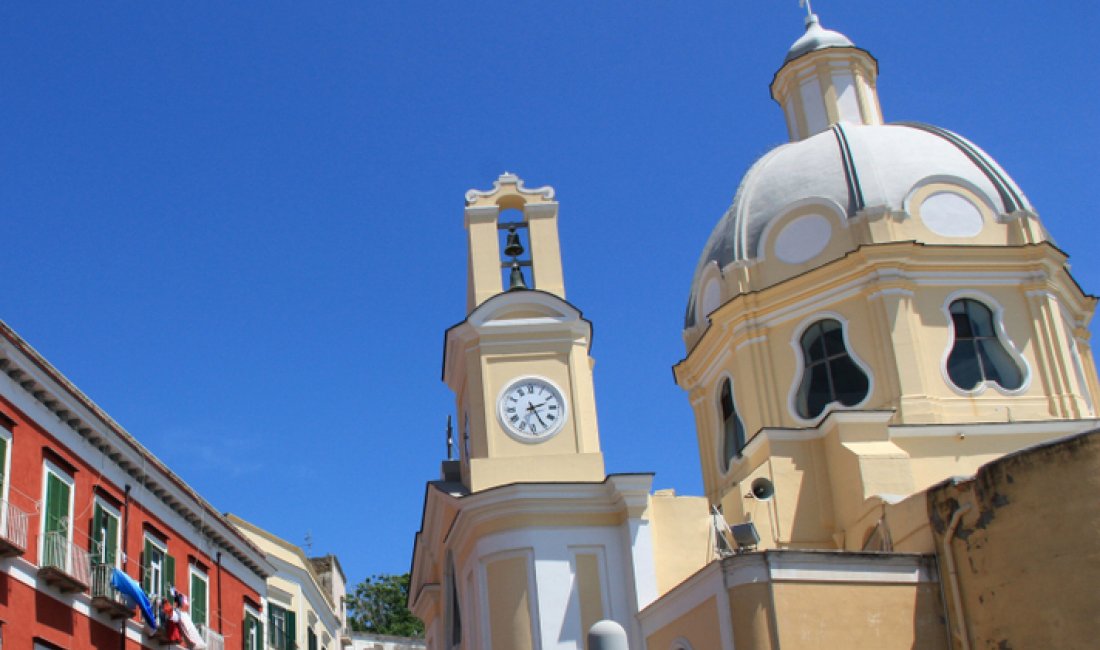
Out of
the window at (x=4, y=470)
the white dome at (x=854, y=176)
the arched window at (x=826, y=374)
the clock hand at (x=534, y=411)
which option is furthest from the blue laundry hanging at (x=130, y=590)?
the white dome at (x=854, y=176)

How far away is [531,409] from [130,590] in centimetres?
856

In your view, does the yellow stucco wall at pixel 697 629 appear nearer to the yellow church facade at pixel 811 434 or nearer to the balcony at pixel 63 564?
the yellow church facade at pixel 811 434

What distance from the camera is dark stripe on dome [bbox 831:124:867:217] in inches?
1209

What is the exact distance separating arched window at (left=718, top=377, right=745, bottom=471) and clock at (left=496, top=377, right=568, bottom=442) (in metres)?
5.46

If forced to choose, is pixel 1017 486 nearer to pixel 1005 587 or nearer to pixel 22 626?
pixel 1005 587

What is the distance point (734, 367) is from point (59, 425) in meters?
15.2

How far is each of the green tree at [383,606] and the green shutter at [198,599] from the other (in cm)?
3536

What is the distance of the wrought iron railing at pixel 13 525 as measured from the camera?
19.1 m

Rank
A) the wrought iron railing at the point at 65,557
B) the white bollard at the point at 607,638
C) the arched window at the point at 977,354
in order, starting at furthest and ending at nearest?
the arched window at the point at 977,354, the wrought iron railing at the point at 65,557, the white bollard at the point at 607,638

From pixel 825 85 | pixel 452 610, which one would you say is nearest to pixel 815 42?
pixel 825 85

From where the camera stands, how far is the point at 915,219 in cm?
3048

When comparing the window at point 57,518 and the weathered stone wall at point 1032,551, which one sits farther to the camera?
the window at point 57,518

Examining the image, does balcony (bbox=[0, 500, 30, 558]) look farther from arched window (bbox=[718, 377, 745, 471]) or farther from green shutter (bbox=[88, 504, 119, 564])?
arched window (bbox=[718, 377, 745, 471])

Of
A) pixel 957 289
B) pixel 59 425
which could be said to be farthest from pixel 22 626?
pixel 957 289
